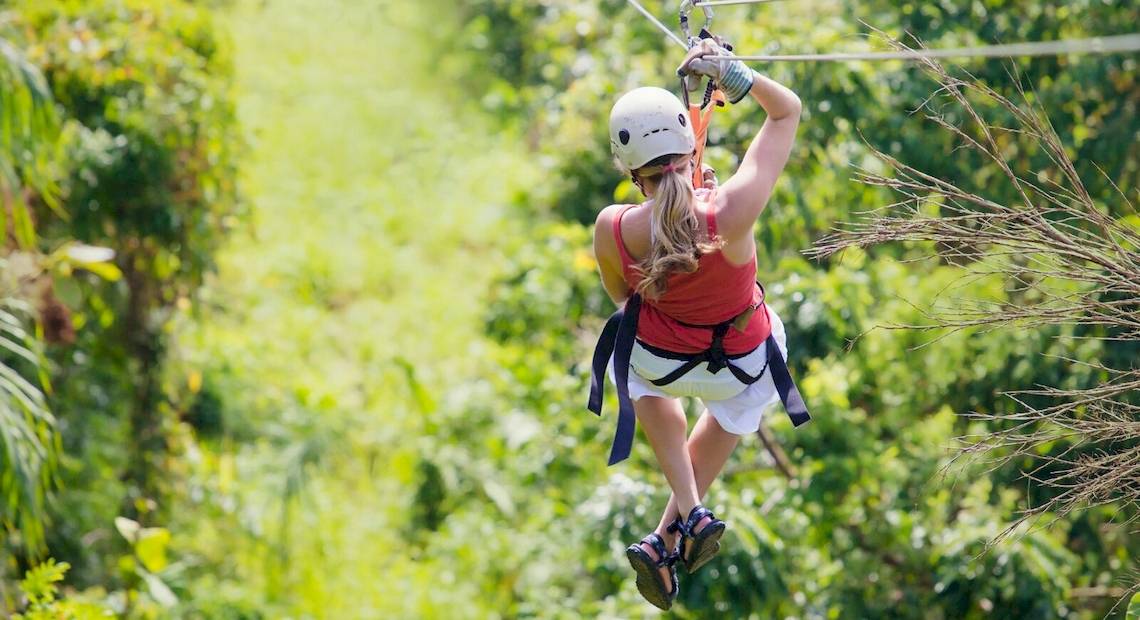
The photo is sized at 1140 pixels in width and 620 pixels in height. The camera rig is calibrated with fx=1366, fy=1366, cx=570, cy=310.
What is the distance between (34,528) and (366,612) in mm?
2876

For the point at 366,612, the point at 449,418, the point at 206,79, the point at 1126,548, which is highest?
the point at 206,79

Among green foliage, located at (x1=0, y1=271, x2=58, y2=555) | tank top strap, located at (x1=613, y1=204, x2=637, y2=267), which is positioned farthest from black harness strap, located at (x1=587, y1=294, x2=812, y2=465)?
green foliage, located at (x1=0, y1=271, x2=58, y2=555)

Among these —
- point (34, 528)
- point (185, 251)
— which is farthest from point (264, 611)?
point (34, 528)

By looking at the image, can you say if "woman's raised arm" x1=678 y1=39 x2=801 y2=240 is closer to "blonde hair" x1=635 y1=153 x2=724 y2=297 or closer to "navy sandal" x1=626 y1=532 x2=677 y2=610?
"blonde hair" x1=635 y1=153 x2=724 y2=297

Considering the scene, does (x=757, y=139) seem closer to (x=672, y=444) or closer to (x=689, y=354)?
(x=689, y=354)

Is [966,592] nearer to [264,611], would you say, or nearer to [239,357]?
[264,611]

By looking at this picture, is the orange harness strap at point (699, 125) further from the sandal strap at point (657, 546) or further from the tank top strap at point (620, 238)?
the sandal strap at point (657, 546)

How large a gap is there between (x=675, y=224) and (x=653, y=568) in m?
0.91

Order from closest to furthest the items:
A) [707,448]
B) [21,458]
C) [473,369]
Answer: [707,448] → [21,458] → [473,369]

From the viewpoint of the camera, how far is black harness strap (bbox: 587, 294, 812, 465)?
3146 mm

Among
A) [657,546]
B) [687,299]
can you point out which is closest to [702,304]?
[687,299]

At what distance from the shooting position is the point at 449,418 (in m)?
8.37

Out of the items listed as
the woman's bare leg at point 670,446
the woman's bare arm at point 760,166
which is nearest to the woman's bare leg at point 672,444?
the woman's bare leg at point 670,446

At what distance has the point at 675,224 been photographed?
9.29 ft
